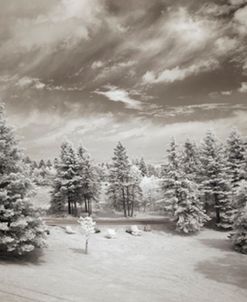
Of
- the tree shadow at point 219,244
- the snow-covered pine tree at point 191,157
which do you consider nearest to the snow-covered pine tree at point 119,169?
the snow-covered pine tree at point 191,157

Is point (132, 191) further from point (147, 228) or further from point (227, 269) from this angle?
point (227, 269)

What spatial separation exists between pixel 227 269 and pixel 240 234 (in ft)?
22.9

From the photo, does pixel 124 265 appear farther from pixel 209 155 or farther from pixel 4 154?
pixel 209 155

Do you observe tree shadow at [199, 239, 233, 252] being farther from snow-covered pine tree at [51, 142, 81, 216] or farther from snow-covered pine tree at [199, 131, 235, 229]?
snow-covered pine tree at [51, 142, 81, 216]

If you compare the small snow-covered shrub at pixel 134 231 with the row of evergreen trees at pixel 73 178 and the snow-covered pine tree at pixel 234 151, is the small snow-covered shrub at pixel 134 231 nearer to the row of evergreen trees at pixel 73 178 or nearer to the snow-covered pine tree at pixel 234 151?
the row of evergreen trees at pixel 73 178

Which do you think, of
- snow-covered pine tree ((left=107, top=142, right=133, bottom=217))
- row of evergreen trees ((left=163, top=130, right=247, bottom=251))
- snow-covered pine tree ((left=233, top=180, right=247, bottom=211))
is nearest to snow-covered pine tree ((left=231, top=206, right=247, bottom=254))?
snow-covered pine tree ((left=233, top=180, right=247, bottom=211))

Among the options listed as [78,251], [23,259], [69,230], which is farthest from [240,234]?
[23,259]

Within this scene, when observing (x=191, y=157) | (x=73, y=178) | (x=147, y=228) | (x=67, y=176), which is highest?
(x=191, y=157)

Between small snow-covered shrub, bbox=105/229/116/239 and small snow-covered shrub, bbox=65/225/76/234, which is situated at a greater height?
small snow-covered shrub, bbox=65/225/76/234

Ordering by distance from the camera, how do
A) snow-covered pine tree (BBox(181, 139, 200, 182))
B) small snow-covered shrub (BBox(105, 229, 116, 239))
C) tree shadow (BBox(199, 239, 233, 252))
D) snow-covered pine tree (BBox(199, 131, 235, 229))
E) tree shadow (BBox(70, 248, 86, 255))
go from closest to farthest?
1. tree shadow (BBox(70, 248, 86, 255))
2. tree shadow (BBox(199, 239, 233, 252))
3. small snow-covered shrub (BBox(105, 229, 116, 239))
4. snow-covered pine tree (BBox(199, 131, 235, 229))
5. snow-covered pine tree (BBox(181, 139, 200, 182))

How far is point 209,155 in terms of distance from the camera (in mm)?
46375

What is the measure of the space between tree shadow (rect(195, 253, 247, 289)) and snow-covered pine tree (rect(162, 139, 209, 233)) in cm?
974

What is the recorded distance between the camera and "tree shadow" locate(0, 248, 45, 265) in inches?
935

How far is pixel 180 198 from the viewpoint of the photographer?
A: 4312 cm
